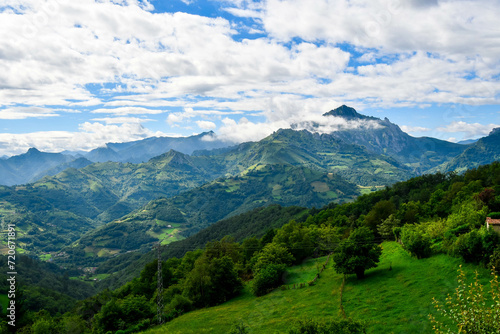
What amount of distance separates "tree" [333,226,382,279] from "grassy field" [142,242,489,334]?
1.93 metres

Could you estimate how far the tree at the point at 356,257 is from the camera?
48625mm

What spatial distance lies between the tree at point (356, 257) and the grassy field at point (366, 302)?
6.33ft

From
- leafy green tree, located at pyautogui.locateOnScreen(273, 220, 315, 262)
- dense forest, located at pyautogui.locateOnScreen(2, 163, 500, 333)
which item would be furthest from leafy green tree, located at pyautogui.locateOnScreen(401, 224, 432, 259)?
leafy green tree, located at pyautogui.locateOnScreen(273, 220, 315, 262)

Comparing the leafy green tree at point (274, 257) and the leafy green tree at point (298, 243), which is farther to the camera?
the leafy green tree at point (298, 243)

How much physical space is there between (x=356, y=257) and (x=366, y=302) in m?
9.59

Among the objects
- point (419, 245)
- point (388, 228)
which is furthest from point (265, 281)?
point (388, 228)

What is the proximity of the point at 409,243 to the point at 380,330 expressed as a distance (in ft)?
76.4

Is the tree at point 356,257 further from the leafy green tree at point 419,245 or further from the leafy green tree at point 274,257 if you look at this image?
the leafy green tree at point 274,257

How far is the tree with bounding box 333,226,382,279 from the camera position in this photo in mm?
48625

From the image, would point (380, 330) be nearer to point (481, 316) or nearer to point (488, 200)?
point (481, 316)

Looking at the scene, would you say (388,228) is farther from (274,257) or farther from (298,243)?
(274,257)

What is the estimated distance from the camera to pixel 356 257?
48531mm

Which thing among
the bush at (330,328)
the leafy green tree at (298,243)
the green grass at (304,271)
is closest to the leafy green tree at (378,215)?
the leafy green tree at (298,243)

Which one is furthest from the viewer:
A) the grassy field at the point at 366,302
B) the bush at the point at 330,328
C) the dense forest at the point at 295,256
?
the dense forest at the point at 295,256
